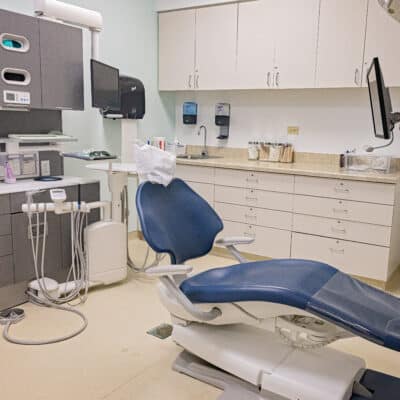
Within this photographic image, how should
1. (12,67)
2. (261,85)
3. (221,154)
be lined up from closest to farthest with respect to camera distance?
(12,67) < (261,85) < (221,154)

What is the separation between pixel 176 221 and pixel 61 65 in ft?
5.41

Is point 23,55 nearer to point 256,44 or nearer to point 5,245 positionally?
point 5,245

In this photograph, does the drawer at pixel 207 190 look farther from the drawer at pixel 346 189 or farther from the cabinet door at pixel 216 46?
the cabinet door at pixel 216 46

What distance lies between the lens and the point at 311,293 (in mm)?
1862

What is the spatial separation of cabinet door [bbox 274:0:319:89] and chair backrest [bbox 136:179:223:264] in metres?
2.00

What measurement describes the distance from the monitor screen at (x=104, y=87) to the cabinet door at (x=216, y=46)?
3.83 feet

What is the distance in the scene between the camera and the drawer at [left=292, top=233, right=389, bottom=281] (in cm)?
343

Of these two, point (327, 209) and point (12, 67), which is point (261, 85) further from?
point (12, 67)

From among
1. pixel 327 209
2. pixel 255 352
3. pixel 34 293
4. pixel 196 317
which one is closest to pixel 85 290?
pixel 34 293

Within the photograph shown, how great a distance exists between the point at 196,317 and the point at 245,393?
422mm

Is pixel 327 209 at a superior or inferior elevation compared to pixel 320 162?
inferior

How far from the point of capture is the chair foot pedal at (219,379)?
6.74 feet

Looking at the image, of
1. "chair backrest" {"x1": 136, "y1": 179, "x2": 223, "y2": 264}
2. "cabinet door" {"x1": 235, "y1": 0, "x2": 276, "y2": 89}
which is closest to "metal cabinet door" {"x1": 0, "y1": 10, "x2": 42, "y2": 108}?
"chair backrest" {"x1": 136, "y1": 179, "x2": 223, "y2": 264}

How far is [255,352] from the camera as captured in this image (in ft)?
7.02
